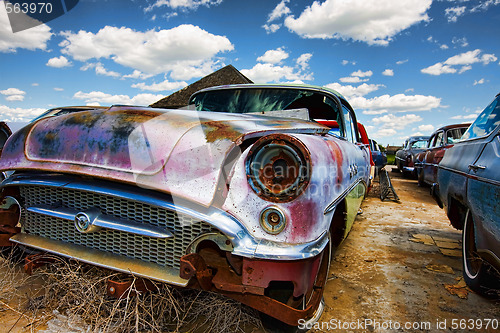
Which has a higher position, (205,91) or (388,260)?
(205,91)

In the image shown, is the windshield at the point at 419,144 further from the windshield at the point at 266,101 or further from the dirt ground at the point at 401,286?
the windshield at the point at 266,101

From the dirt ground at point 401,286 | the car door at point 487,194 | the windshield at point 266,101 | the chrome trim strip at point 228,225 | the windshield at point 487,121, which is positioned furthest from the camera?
the windshield at point 266,101

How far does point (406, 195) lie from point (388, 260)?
15.6 ft

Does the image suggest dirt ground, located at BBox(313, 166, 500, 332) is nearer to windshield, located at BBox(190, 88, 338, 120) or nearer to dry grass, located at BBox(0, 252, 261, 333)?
dry grass, located at BBox(0, 252, 261, 333)

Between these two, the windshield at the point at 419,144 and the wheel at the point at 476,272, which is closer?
the wheel at the point at 476,272

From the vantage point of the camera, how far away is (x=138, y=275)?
5.04 feet

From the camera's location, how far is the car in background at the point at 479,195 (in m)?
1.94

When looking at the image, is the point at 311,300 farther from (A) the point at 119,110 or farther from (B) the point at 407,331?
(A) the point at 119,110

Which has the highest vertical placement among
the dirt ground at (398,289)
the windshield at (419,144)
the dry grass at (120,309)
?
the windshield at (419,144)

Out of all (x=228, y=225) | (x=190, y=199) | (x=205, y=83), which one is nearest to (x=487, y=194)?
(x=228, y=225)

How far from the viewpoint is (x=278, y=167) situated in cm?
151

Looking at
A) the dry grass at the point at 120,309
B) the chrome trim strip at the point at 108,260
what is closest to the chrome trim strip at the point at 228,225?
the chrome trim strip at the point at 108,260

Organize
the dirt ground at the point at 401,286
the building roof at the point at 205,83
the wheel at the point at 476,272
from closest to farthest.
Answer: the dirt ground at the point at 401,286, the wheel at the point at 476,272, the building roof at the point at 205,83

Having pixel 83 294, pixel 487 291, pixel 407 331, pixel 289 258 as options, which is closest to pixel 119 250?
pixel 83 294
